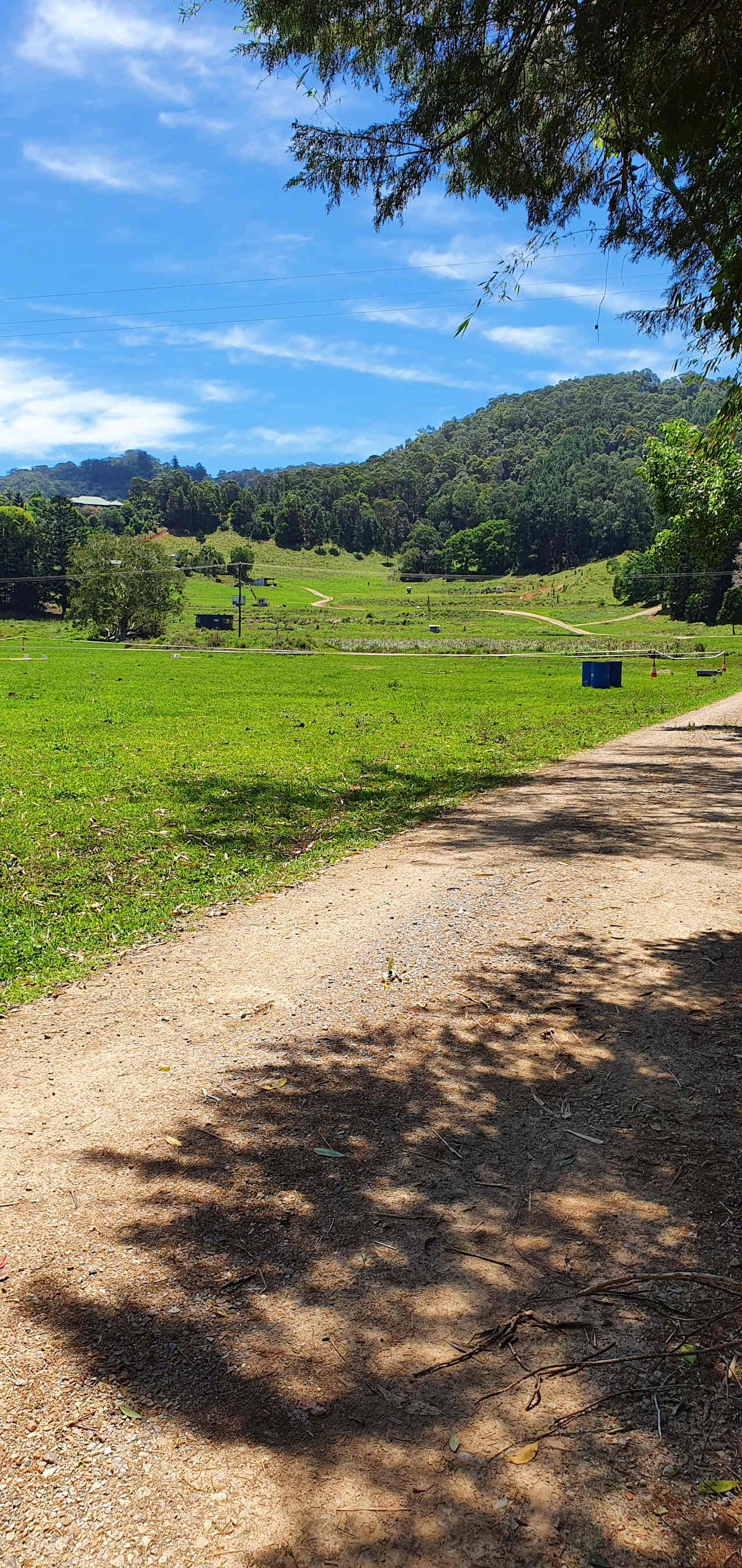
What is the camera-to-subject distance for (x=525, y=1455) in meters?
2.50

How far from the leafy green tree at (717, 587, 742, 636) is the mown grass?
5643 centimetres

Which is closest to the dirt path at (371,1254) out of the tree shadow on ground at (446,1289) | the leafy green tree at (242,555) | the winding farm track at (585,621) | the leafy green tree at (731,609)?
the tree shadow on ground at (446,1289)

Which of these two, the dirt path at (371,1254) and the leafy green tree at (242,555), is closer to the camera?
the dirt path at (371,1254)

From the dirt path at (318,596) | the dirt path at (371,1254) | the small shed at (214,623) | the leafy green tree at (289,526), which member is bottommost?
the dirt path at (371,1254)

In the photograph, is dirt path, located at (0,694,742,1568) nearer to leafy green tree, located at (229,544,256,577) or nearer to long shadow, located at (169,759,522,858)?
long shadow, located at (169,759,522,858)

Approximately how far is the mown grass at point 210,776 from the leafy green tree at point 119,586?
123 feet

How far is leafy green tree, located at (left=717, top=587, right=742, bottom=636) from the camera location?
3334 inches

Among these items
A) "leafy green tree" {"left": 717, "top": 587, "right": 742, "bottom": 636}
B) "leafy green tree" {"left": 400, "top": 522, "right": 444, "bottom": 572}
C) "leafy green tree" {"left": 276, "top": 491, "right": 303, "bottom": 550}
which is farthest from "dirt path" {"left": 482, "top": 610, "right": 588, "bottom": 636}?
"leafy green tree" {"left": 276, "top": 491, "right": 303, "bottom": 550}

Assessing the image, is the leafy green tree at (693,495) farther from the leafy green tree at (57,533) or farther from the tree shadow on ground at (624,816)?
the leafy green tree at (57,533)

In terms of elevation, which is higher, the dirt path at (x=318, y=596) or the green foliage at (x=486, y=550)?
the green foliage at (x=486, y=550)

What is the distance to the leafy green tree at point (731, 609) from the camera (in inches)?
3334

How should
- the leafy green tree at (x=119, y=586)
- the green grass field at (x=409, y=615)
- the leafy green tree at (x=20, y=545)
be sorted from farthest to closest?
the leafy green tree at (x=20, y=545) < the green grass field at (x=409, y=615) < the leafy green tree at (x=119, y=586)

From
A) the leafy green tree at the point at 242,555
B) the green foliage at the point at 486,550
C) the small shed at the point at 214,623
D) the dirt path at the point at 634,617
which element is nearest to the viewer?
the small shed at the point at 214,623

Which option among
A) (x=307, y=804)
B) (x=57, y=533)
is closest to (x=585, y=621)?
(x=57, y=533)
